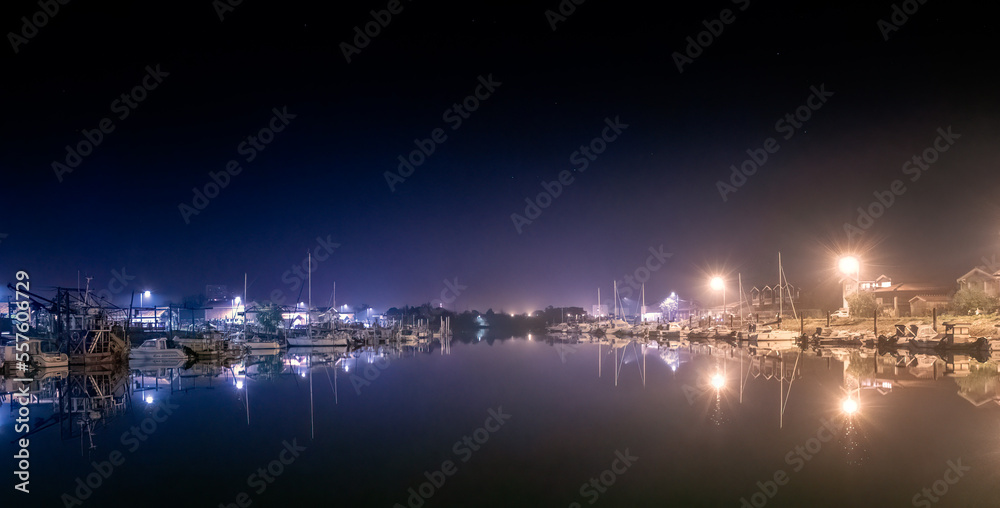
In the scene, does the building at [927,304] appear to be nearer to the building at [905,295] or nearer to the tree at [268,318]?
the building at [905,295]

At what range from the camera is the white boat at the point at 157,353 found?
39656mm

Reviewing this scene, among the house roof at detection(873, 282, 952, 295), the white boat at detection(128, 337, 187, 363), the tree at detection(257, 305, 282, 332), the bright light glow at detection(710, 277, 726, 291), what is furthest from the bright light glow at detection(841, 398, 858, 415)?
the bright light glow at detection(710, 277, 726, 291)

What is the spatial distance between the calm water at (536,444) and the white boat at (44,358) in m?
12.0

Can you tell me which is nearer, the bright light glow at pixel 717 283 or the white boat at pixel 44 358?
the white boat at pixel 44 358

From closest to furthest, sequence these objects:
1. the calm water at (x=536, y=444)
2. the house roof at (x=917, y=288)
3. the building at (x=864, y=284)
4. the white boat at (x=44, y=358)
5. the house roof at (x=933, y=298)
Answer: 1. the calm water at (x=536, y=444)
2. the white boat at (x=44, y=358)
3. the house roof at (x=933, y=298)
4. the house roof at (x=917, y=288)
5. the building at (x=864, y=284)

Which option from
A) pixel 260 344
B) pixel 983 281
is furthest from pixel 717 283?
pixel 260 344

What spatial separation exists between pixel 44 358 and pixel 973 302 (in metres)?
59.8

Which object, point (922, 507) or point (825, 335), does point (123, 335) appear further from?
point (825, 335)

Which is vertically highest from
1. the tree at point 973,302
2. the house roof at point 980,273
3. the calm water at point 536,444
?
the house roof at point 980,273

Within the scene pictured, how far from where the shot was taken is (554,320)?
190125 millimetres

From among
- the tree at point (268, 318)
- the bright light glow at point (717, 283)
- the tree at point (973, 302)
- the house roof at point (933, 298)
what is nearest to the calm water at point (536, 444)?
the tree at point (973, 302)

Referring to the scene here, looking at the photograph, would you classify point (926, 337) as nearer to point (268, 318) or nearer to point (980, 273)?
point (980, 273)

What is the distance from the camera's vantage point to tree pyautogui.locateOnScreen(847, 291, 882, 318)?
179 feet

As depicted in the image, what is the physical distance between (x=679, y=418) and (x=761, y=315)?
68.4 meters
